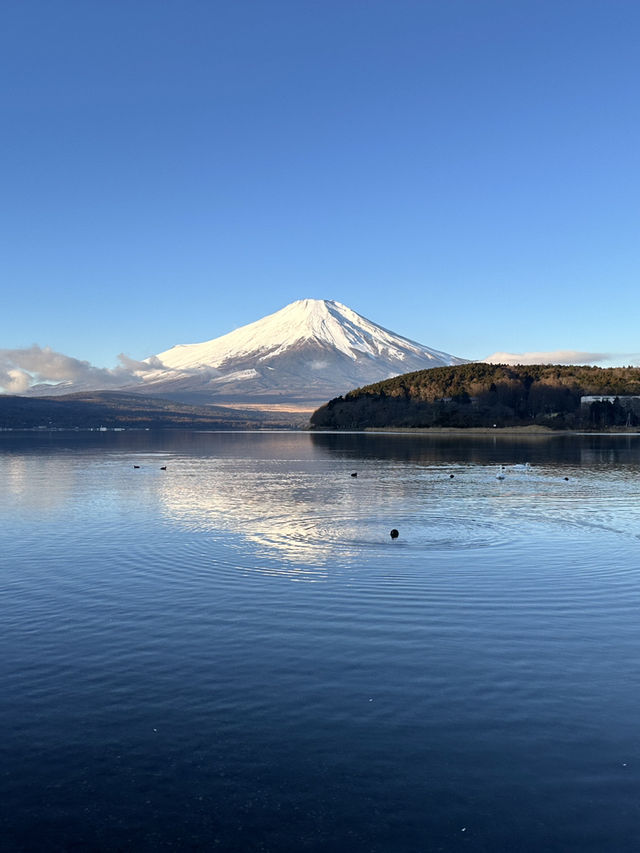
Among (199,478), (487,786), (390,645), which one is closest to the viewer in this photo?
(487,786)

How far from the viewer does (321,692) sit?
13227 mm

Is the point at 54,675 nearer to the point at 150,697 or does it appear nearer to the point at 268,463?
the point at 150,697

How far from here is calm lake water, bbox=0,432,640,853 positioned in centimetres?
916

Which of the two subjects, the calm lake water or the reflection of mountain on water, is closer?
the calm lake water

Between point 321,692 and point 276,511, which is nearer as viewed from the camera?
point 321,692

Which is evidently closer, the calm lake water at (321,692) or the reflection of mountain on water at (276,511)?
the calm lake water at (321,692)

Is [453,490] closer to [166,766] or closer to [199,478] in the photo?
[199,478]

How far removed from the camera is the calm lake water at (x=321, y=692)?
9164 millimetres

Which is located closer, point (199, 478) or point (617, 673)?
point (617, 673)

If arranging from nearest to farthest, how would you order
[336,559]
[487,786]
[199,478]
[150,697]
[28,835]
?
1. [28,835]
2. [487,786]
3. [150,697]
4. [336,559]
5. [199,478]

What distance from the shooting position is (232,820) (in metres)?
9.15

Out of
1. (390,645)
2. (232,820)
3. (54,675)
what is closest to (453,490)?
(390,645)

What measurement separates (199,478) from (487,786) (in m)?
55.5

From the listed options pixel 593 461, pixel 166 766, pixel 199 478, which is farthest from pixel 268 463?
pixel 166 766
